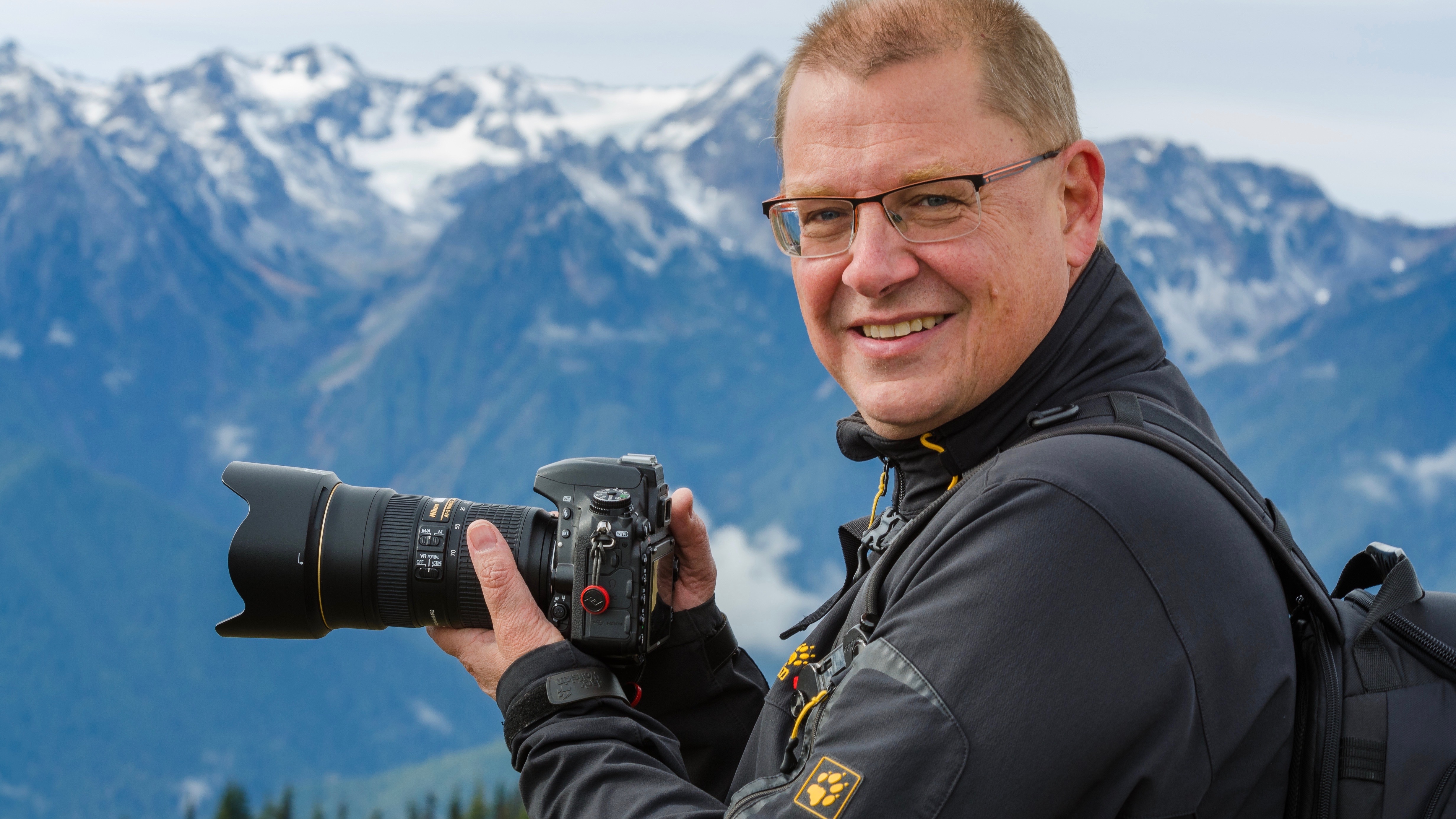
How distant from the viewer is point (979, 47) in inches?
78.7

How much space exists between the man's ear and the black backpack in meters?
0.37

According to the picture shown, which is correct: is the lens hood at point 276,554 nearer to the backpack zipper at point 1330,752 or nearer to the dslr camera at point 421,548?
the dslr camera at point 421,548

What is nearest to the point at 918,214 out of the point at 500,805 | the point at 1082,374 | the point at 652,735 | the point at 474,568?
the point at 1082,374

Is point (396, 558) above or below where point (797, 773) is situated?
below

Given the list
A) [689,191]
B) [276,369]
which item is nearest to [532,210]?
[689,191]

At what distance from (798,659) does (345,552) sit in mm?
1517

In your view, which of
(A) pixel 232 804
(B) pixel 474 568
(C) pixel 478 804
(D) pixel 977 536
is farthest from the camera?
(A) pixel 232 804

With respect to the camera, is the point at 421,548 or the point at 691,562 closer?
the point at 421,548

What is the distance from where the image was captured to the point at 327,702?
122188mm

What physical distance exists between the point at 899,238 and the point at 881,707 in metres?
0.87

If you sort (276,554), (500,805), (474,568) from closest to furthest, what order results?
(474,568) → (276,554) → (500,805)

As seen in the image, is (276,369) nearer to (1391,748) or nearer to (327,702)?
(327,702)

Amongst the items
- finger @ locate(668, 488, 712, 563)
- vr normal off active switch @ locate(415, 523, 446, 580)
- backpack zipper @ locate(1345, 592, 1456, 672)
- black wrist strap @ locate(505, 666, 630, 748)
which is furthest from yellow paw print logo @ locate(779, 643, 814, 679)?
vr normal off active switch @ locate(415, 523, 446, 580)

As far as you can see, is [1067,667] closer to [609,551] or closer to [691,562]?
[609,551]
